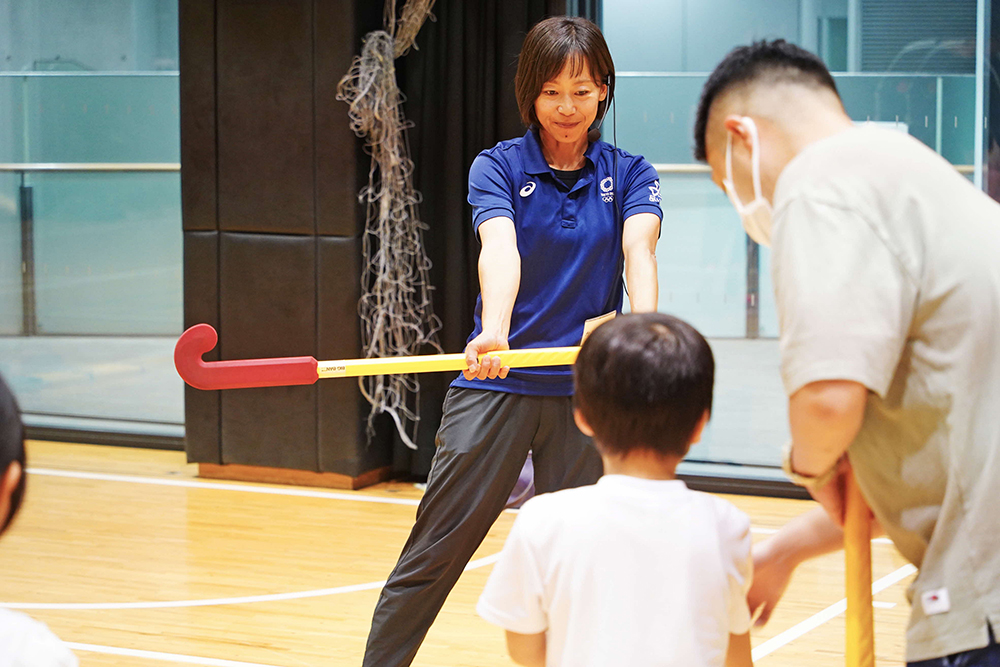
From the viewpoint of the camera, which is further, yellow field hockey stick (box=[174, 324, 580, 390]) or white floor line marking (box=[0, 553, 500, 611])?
white floor line marking (box=[0, 553, 500, 611])

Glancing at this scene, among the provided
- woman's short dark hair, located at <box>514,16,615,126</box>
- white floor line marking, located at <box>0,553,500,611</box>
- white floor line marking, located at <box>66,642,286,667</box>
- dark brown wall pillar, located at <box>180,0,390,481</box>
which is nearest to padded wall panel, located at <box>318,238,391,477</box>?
dark brown wall pillar, located at <box>180,0,390,481</box>

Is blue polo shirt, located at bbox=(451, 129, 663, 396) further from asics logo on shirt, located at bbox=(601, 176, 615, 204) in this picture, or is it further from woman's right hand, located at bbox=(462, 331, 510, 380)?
woman's right hand, located at bbox=(462, 331, 510, 380)

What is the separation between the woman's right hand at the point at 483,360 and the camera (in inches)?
85.0

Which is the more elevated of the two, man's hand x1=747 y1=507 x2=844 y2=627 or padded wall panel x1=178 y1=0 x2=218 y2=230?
padded wall panel x1=178 y1=0 x2=218 y2=230

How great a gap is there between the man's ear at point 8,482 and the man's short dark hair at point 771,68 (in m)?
0.90

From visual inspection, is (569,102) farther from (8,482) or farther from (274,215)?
(274,215)

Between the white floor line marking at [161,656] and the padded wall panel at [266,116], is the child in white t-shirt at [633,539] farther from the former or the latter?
the padded wall panel at [266,116]

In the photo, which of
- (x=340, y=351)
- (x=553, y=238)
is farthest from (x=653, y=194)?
(x=340, y=351)

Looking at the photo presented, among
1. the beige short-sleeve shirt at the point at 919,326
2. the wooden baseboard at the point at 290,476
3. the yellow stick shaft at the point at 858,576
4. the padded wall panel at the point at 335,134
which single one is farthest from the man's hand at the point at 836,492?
the wooden baseboard at the point at 290,476

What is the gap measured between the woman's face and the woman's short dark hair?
0.4 inches

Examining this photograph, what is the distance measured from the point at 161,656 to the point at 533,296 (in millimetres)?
1522

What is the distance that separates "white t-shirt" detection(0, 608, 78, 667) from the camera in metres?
1.11

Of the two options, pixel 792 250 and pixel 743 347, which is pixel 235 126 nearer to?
pixel 743 347

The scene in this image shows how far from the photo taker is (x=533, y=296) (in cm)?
237
